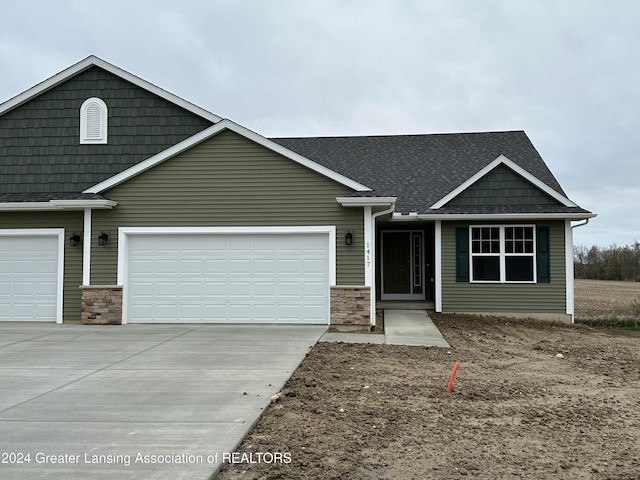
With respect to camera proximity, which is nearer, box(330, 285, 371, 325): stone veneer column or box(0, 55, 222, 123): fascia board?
box(330, 285, 371, 325): stone veneer column

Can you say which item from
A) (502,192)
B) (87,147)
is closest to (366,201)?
(502,192)

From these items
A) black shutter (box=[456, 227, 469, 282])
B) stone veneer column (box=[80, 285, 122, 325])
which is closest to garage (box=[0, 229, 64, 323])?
stone veneer column (box=[80, 285, 122, 325])

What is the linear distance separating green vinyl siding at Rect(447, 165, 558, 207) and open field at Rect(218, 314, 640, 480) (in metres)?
6.12

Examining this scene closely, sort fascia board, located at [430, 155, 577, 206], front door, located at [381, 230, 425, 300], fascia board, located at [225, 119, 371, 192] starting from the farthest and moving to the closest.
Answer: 1. front door, located at [381, 230, 425, 300]
2. fascia board, located at [430, 155, 577, 206]
3. fascia board, located at [225, 119, 371, 192]

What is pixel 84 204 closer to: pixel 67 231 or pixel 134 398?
pixel 67 231

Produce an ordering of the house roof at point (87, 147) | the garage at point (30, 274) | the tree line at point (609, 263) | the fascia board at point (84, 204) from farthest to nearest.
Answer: the tree line at point (609, 263) < the house roof at point (87, 147) < the garage at point (30, 274) < the fascia board at point (84, 204)

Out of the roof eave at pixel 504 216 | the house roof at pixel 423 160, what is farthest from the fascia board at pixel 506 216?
the house roof at pixel 423 160

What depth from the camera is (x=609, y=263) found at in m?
40.8

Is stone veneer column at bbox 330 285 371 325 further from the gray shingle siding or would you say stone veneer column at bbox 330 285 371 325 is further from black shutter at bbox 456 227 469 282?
the gray shingle siding

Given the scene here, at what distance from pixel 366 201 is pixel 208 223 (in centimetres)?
361

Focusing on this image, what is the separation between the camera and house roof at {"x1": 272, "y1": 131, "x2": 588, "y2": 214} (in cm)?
1562

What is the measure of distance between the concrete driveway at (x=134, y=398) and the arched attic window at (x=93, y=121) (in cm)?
558

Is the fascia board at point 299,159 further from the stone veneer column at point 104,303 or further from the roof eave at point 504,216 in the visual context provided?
the stone veneer column at point 104,303

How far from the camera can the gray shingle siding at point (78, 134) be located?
46.2ft
